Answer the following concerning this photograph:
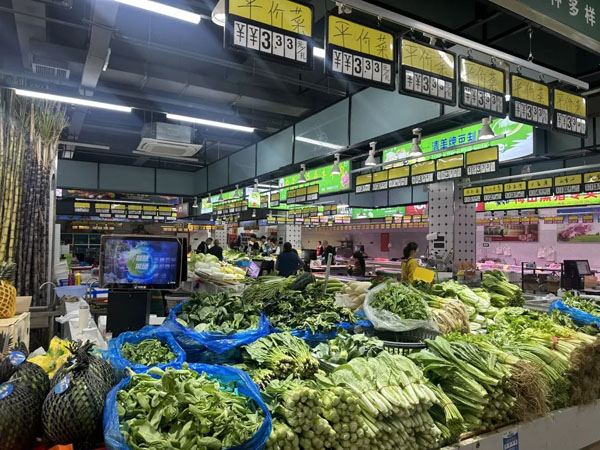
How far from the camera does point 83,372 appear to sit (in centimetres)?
169

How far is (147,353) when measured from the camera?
2.24m

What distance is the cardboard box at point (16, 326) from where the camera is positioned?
3266 mm

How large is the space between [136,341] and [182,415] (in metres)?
1.06

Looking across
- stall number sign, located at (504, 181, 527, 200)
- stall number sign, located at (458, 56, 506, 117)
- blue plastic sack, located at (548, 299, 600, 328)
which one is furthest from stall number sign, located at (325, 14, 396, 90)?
stall number sign, located at (504, 181, 527, 200)

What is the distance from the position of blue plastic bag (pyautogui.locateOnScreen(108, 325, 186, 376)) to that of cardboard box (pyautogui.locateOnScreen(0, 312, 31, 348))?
4.72 feet

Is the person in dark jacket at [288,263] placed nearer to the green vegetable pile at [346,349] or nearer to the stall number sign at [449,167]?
the stall number sign at [449,167]

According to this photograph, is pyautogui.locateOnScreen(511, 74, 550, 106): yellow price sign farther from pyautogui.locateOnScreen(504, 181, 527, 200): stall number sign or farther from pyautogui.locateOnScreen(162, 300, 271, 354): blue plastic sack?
pyautogui.locateOnScreen(504, 181, 527, 200): stall number sign

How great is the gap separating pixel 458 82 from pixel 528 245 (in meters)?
16.8

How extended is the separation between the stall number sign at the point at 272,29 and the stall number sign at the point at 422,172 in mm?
5226

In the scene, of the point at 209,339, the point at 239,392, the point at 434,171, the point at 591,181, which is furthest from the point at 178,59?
the point at 591,181

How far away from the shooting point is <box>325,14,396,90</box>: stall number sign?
352cm

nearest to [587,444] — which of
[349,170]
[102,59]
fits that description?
[102,59]

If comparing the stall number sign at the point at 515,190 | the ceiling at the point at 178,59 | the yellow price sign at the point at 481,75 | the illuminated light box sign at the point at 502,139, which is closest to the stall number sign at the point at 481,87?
the yellow price sign at the point at 481,75

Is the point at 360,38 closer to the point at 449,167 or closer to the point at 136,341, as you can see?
the point at 136,341
